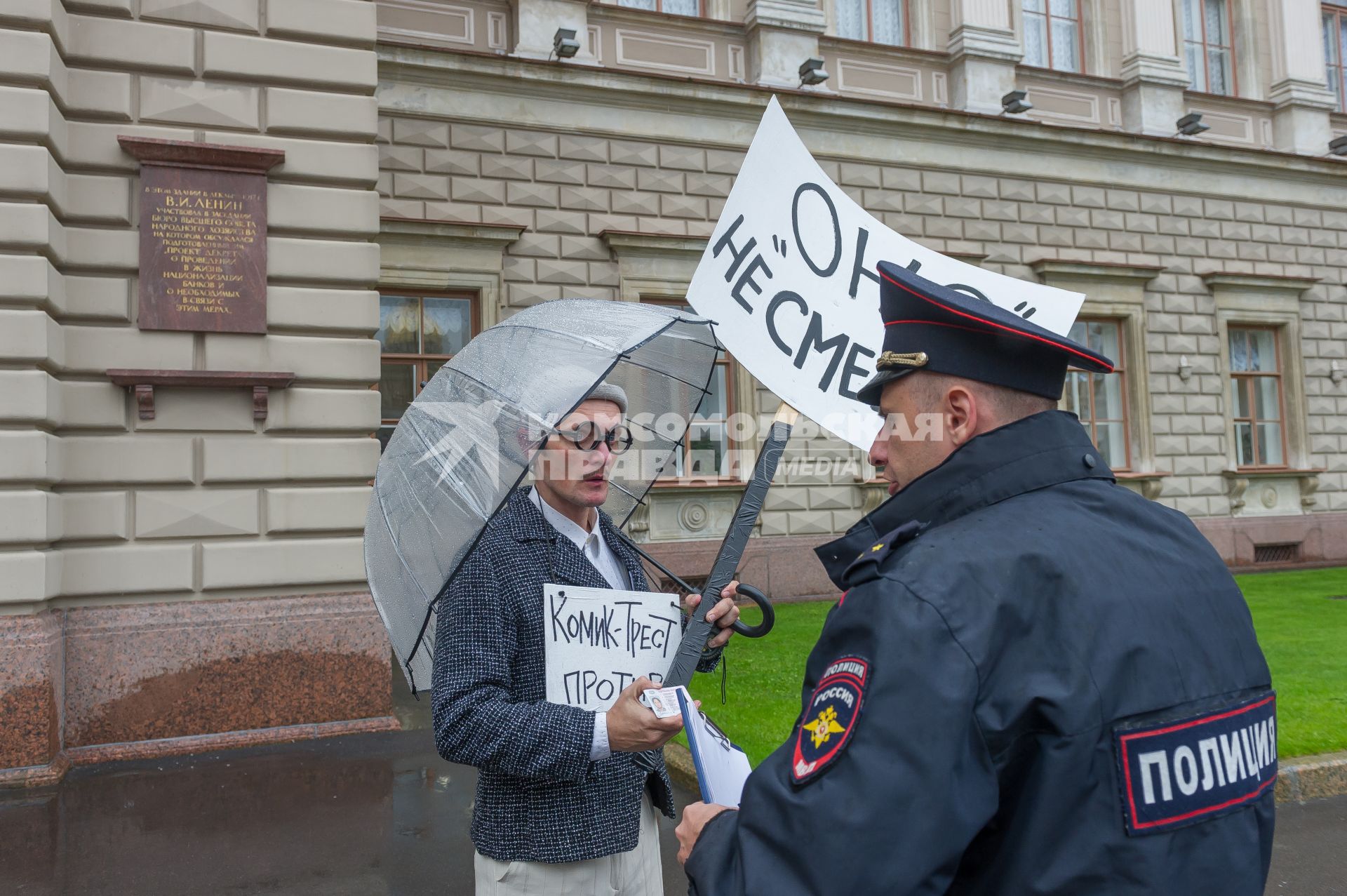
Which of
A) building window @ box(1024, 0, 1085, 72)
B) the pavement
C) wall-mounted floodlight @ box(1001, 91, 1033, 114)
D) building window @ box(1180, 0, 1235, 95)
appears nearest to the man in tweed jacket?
the pavement

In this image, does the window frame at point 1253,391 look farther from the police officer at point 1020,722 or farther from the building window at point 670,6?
the police officer at point 1020,722

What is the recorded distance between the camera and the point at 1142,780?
51.3 inches

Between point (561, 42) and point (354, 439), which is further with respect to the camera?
point (561, 42)

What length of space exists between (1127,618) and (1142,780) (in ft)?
0.69

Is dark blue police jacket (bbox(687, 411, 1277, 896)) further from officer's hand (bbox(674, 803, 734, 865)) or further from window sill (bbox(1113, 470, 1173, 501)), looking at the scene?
window sill (bbox(1113, 470, 1173, 501))

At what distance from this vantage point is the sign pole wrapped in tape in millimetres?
3465

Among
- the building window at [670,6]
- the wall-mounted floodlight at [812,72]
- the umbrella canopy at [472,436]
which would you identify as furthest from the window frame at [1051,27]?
the umbrella canopy at [472,436]

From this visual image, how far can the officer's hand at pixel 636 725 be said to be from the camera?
2.11 m

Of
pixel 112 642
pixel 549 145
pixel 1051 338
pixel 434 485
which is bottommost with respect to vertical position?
pixel 112 642

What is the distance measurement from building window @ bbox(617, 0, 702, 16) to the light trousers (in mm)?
12006

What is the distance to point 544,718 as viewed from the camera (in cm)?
219

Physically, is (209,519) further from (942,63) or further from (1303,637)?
(942,63)

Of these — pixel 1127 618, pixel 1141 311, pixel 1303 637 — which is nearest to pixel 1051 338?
pixel 1127 618

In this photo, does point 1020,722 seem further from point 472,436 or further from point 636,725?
point 472,436
